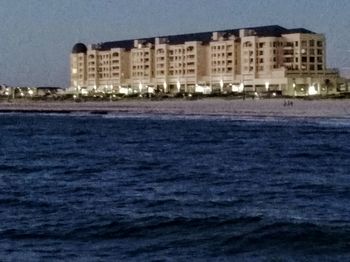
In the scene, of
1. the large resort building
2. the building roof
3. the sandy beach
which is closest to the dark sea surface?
the sandy beach

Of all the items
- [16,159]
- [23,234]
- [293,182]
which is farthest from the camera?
[16,159]

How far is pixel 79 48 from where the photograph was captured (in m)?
197

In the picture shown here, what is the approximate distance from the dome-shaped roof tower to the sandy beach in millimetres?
48110

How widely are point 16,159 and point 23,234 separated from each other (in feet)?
59.7

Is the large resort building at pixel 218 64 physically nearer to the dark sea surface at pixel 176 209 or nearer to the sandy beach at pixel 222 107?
the sandy beach at pixel 222 107

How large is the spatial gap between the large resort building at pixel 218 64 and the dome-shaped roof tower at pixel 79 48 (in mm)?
6853

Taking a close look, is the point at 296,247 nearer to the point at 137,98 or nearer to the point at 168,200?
the point at 168,200

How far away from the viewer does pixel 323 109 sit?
8219 centimetres

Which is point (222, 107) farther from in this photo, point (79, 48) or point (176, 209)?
point (79, 48)

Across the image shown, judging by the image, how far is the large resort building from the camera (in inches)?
5305

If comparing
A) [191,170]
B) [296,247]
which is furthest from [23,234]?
[191,170]

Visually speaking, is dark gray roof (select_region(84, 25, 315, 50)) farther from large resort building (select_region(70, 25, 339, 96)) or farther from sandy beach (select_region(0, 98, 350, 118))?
sandy beach (select_region(0, 98, 350, 118))

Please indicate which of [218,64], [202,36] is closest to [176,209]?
[218,64]

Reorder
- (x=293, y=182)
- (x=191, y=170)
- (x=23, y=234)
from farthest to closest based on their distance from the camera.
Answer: (x=191, y=170), (x=293, y=182), (x=23, y=234)
